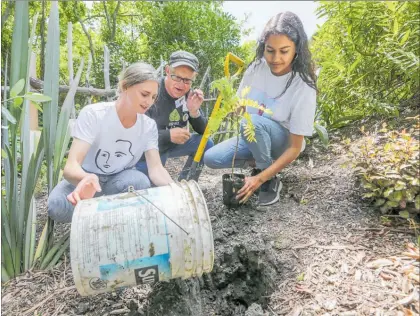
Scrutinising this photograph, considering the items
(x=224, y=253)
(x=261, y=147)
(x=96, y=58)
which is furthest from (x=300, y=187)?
(x=96, y=58)

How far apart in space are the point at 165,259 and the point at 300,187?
3.19 ft

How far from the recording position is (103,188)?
1.43m

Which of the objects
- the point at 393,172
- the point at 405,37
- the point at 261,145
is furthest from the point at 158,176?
the point at 405,37

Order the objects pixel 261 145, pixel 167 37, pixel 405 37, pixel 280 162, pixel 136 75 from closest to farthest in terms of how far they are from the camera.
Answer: pixel 136 75 → pixel 405 37 → pixel 280 162 → pixel 261 145 → pixel 167 37

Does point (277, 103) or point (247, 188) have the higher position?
point (277, 103)

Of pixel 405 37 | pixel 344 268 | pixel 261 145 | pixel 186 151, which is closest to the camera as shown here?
pixel 344 268

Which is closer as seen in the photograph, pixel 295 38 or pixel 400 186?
pixel 400 186

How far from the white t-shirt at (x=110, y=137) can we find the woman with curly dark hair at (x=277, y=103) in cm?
47

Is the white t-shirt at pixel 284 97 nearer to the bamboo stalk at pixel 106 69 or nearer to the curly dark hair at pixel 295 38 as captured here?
the curly dark hair at pixel 295 38

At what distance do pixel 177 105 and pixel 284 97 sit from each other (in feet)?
1.70

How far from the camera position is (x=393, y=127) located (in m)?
1.55

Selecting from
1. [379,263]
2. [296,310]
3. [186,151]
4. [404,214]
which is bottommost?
[296,310]

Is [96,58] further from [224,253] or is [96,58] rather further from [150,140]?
[224,253]

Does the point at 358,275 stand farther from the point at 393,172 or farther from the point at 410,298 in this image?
the point at 393,172
